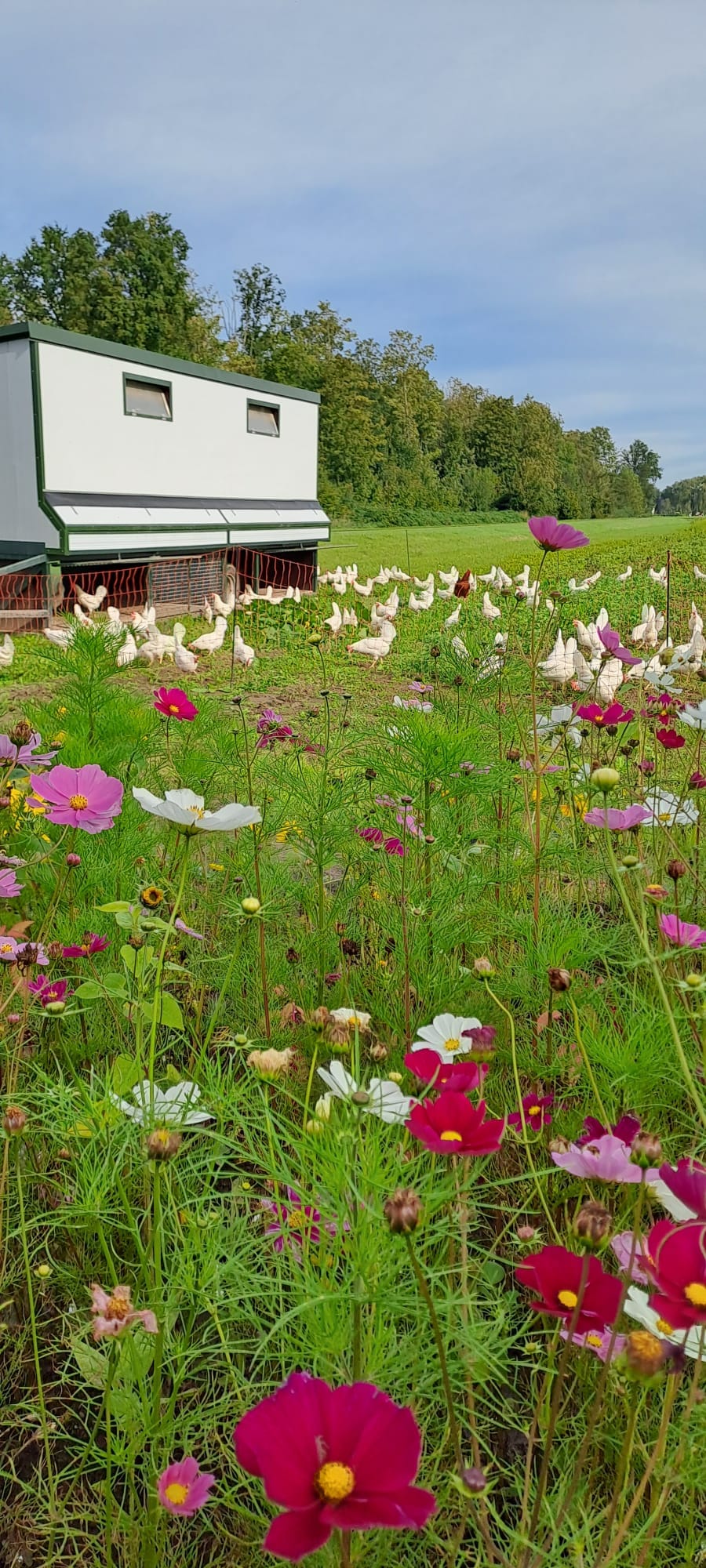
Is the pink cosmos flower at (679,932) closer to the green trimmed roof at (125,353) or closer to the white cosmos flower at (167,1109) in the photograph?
the white cosmos flower at (167,1109)

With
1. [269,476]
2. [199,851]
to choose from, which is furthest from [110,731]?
[269,476]

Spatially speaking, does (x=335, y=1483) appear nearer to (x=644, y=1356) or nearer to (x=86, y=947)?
(x=644, y=1356)

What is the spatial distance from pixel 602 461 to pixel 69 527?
66539 millimetres

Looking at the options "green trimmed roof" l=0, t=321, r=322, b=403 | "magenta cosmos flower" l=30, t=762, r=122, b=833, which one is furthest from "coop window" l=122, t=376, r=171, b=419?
"magenta cosmos flower" l=30, t=762, r=122, b=833

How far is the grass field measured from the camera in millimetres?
17031

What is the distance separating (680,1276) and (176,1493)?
16.9 inches

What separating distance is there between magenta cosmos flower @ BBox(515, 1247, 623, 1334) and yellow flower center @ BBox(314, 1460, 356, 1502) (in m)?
0.19

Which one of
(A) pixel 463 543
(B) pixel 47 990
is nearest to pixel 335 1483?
(B) pixel 47 990

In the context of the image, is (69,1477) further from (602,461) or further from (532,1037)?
(602,461)

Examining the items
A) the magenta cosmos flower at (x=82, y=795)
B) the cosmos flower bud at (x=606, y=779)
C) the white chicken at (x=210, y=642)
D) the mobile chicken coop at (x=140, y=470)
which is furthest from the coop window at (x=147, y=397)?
the cosmos flower bud at (x=606, y=779)

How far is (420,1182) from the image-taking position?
0.84m

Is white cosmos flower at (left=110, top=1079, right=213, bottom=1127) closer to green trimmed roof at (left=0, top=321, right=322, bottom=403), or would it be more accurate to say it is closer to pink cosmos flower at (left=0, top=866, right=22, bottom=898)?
pink cosmos flower at (left=0, top=866, right=22, bottom=898)

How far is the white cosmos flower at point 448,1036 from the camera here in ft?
3.02

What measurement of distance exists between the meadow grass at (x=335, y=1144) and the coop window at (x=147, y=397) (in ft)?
26.1
